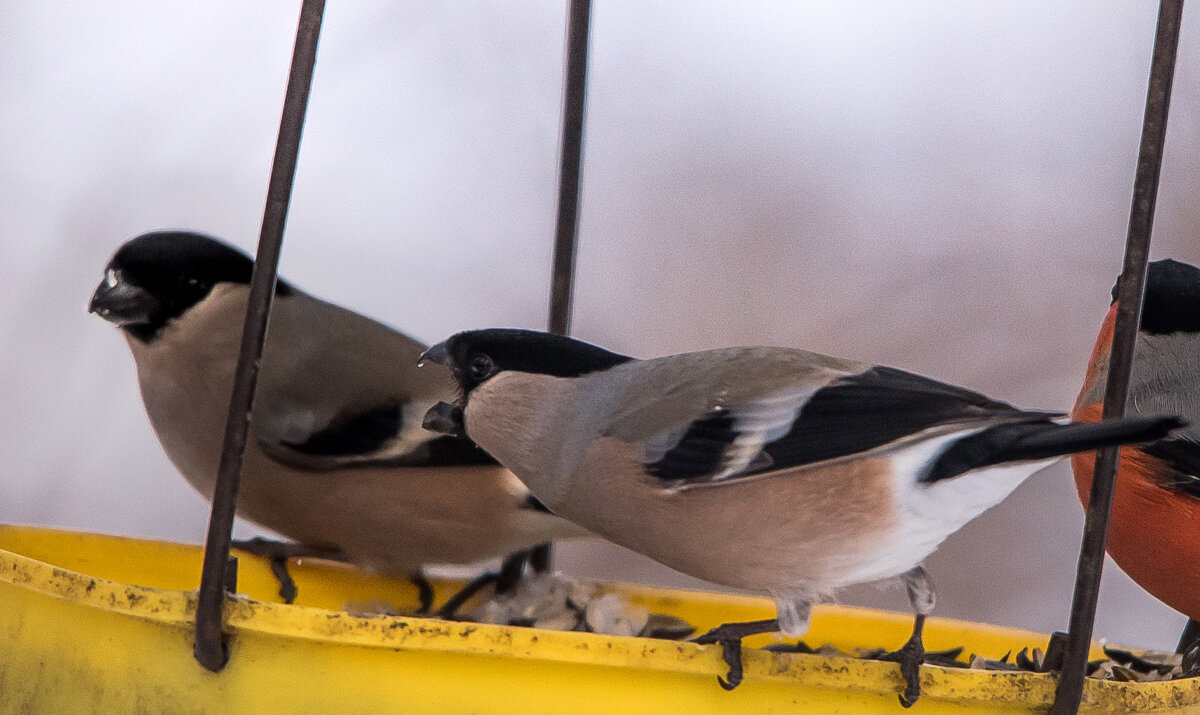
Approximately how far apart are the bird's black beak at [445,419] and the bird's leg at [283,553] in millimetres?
292

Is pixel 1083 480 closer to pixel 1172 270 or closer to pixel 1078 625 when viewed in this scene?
pixel 1172 270

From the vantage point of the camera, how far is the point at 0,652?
1.08 meters

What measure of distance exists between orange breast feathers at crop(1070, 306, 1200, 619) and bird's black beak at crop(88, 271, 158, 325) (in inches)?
46.2

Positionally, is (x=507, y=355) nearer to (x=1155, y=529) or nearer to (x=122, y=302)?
(x=122, y=302)

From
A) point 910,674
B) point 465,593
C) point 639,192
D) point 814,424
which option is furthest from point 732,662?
point 639,192

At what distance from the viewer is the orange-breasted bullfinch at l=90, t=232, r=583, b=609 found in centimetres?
147

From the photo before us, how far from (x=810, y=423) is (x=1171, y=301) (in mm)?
942

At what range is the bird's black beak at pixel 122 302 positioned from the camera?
1509 mm

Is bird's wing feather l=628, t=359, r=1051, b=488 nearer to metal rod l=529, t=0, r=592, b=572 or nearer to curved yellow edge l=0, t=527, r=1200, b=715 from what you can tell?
curved yellow edge l=0, t=527, r=1200, b=715

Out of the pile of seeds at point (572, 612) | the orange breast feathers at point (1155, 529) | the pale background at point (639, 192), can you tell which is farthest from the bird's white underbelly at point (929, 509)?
the pale background at point (639, 192)

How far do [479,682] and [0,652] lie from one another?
1.39 ft

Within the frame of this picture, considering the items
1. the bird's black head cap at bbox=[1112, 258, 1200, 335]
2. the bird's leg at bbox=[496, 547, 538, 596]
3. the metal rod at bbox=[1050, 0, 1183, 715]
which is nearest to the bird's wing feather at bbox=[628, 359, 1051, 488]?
the metal rod at bbox=[1050, 0, 1183, 715]

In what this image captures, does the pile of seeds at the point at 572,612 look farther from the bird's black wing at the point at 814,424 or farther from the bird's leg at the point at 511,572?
the bird's black wing at the point at 814,424

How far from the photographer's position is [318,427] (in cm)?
147
